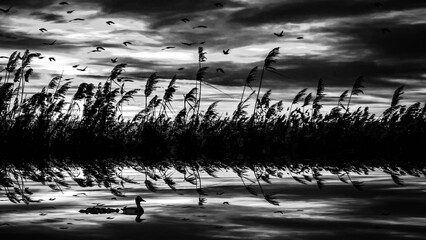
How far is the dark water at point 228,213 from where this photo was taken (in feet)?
16.7

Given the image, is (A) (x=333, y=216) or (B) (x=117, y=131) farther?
(B) (x=117, y=131)

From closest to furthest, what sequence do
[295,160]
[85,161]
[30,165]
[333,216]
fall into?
[333,216]
[30,165]
[85,161]
[295,160]

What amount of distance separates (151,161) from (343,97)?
23.7ft

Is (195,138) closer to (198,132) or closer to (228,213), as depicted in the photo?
(198,132)

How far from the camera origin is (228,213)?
6293 mm

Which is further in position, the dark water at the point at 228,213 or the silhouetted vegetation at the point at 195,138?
the silhouetted vegetation at the point at 195,138

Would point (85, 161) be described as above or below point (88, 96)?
below

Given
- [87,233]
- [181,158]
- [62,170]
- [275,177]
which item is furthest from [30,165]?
[87,233]

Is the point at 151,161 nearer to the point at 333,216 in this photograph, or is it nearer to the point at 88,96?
the point at 88,96

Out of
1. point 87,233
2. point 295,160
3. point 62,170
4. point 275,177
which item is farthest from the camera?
point 295,160

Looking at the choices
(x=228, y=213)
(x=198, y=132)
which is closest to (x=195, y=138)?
(x=198, y=132)

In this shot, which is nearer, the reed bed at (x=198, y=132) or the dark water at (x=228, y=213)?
the dark water at (x=228, y=213)

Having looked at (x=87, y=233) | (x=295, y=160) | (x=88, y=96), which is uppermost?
(x=88, y=96)

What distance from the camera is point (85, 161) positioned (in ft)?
44.4
